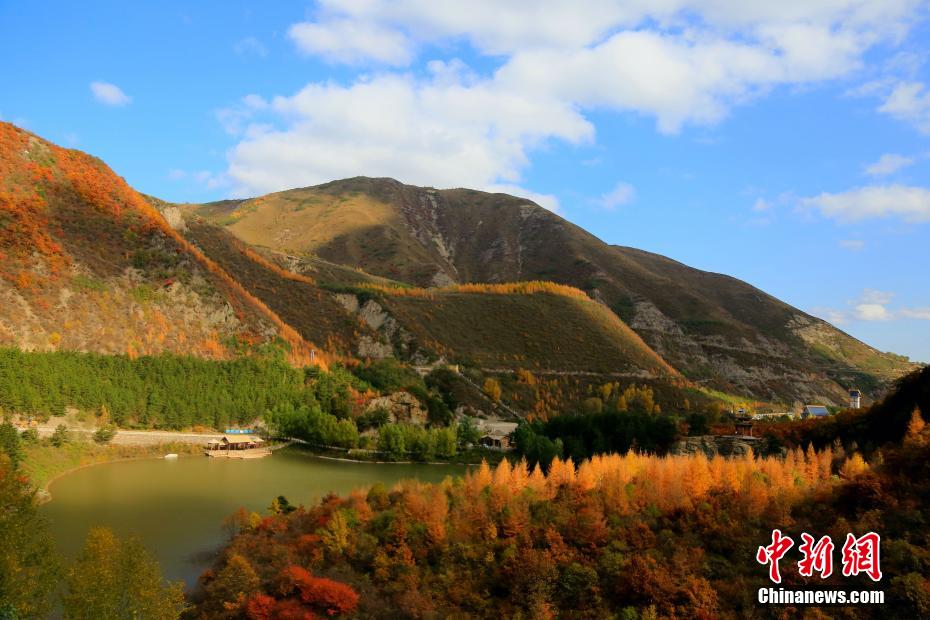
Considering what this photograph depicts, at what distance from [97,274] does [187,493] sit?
5132 centimetres

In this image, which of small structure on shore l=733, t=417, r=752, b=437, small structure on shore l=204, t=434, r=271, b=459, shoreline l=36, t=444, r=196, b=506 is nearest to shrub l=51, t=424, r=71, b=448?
shoreline l=36, t=444, r=196, b=506

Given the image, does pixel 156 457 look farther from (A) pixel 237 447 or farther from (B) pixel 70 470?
(B) pixel 70 470

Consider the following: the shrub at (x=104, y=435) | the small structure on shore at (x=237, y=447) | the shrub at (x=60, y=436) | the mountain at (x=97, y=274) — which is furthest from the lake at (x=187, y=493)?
the mountain at (x=97, y=274)

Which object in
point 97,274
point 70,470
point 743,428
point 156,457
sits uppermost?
point 97,274

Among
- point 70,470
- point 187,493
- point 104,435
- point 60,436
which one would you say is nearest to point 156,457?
point 104,435

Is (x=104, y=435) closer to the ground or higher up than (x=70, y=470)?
higher up

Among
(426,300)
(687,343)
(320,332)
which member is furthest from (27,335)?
(687,343)

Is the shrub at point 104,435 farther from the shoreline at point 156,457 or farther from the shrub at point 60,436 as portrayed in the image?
the shrub at point 60,436

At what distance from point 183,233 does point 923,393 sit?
136 metres

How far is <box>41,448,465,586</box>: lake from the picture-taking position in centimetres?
4841

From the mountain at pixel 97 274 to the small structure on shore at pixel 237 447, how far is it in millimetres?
19349

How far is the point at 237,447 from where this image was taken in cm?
8812

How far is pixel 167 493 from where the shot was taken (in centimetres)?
6322

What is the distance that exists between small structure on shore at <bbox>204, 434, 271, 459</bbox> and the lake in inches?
66.9
